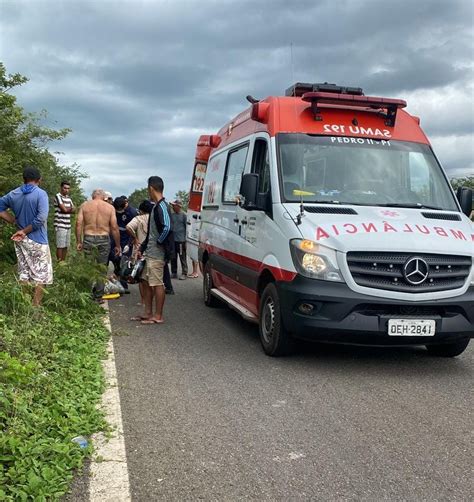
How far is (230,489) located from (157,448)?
0.70m

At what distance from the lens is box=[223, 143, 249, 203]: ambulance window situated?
7.39 m

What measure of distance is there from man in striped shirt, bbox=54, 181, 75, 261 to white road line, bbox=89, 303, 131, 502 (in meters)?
7.72

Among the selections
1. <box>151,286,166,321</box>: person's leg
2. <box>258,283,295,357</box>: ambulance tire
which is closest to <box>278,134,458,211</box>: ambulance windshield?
<box>258,283,295,357</box>: ambulance tire

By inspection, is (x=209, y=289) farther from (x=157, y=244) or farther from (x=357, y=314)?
(x=357, y=314)

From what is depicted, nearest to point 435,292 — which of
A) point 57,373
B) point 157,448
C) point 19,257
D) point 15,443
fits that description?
point 157,448

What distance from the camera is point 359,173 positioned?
20.4ft

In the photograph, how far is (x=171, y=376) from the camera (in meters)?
5.26

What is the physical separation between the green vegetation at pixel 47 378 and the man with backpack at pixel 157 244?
0.82 metres

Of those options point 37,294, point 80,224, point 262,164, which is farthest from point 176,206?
point 262,164

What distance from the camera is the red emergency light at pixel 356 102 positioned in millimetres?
6410

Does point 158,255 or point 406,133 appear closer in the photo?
point 406,133

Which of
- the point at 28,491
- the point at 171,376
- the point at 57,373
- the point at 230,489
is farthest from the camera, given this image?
the point at 171,376

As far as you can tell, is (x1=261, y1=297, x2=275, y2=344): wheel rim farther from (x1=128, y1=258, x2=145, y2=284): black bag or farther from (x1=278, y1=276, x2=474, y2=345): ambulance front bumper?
(x1=128, y1=258, x2=145, y2=284): black bag

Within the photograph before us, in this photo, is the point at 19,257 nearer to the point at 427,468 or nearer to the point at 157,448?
the point at 157,448
